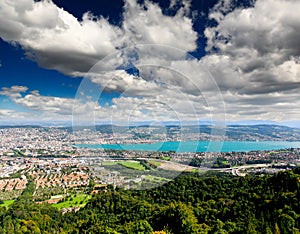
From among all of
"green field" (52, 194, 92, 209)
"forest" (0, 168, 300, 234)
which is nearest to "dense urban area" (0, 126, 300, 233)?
"green field" (52, 194, 92, 209)

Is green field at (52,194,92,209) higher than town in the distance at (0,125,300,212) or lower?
lower

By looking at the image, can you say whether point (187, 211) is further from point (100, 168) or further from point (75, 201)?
point (75, 201)

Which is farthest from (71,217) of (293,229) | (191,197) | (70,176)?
(70,176)

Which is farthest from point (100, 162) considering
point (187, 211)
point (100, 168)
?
point (187, 211)

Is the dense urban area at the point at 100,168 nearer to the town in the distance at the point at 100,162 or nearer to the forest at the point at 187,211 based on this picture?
the town in the distance at the point at 100,162

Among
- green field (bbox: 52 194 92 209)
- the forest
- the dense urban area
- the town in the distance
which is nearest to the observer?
the town in the distance

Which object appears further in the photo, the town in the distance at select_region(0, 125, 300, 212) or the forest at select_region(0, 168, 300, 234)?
the forest at select_region(0, 168, 300, 234)

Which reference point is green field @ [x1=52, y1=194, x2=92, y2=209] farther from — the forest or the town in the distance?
the forest

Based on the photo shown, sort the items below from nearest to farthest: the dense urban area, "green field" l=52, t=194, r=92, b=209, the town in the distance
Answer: the town in the distance → the dense urban area → "green field" l=52, t=194, r=92, b=209

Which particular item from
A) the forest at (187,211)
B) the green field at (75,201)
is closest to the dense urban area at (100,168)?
the green field at (75,201)
